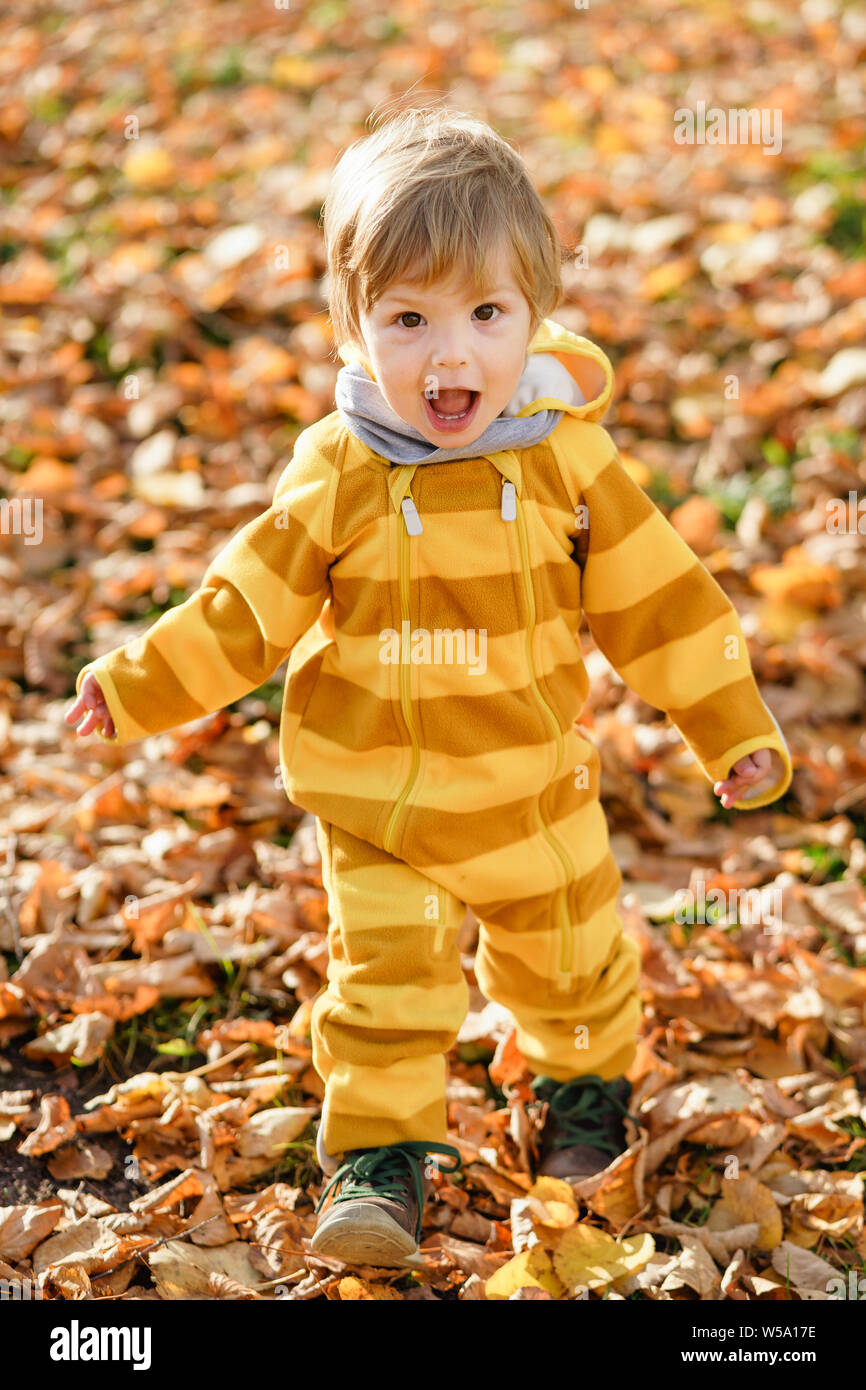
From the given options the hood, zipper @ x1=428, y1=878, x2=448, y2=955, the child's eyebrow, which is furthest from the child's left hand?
the child's eyebrow

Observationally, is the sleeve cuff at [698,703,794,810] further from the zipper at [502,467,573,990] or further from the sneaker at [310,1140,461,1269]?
the sneaker at [310,1140,461,1269]

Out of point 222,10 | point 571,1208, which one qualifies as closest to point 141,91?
point 222,10

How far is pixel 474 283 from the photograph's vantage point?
5.74ft

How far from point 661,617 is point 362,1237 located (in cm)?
104

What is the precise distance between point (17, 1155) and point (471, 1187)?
0.80 meters

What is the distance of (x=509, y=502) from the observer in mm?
1910

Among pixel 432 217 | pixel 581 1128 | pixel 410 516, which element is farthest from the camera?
pixel 581 1128

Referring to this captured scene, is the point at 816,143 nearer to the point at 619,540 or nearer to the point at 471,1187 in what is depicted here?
the point at 619,540

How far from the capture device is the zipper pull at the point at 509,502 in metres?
1.91

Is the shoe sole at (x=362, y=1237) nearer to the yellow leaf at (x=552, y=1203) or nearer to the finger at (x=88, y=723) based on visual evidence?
the yellow leaf at (x=552, y=1203)

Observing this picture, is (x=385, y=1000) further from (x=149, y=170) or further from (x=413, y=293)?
(x=149, y=170)

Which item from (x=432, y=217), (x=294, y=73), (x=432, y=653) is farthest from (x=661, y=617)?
(x=294, y=73)

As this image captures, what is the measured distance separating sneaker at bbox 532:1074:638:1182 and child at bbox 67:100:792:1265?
0.85 feet

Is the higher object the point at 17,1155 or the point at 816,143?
the point at 816,143
